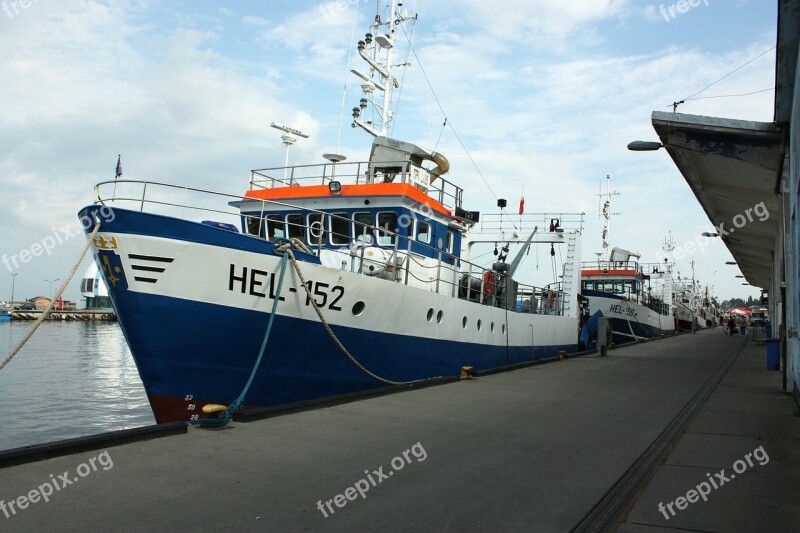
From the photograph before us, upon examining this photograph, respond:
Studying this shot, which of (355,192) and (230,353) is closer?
(230,353)

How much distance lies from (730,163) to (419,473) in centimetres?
941

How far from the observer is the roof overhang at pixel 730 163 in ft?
32.1

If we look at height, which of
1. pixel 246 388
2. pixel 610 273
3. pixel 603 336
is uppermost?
pixel 610 273

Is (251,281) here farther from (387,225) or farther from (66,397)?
(66,397)

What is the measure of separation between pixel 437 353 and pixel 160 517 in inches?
323

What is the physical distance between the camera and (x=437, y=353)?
38.6ft

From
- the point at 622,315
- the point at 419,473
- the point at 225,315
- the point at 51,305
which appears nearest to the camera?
the point at 419,473

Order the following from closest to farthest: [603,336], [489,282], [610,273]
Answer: [489,282] < [603,336] < [610,273]

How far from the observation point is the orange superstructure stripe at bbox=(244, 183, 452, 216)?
11844 millimetres

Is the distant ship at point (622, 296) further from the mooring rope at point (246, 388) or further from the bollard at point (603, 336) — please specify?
the mooring rope at point (246, 388)

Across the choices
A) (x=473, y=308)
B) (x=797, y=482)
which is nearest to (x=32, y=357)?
(x=473, y=308)

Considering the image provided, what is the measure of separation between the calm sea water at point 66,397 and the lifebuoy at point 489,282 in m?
8.07

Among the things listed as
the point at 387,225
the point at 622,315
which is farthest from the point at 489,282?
the point at 622,315

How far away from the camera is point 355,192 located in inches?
473
